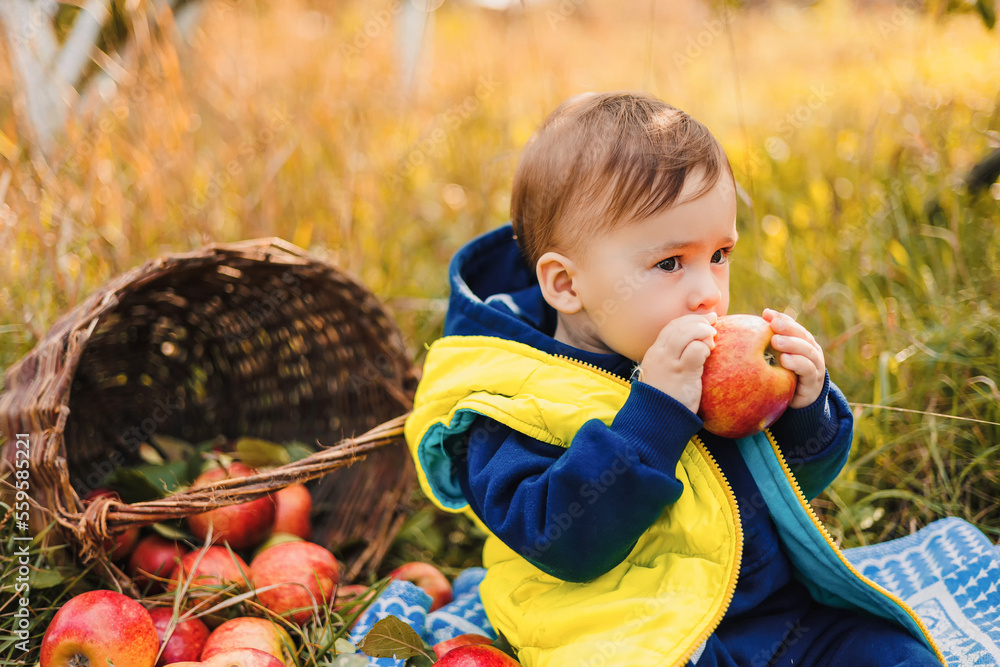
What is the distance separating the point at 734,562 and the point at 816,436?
34 centimetres

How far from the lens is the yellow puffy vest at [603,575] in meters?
1.39

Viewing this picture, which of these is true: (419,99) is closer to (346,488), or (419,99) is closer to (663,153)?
(346,488)

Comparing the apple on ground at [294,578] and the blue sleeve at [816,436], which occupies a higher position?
the blue sleeve at [816,436]

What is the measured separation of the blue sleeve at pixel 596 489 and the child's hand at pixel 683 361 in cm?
3

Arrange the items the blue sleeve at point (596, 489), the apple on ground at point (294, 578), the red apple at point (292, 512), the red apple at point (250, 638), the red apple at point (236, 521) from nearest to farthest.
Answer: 1. the blue sleeve at point (596, 489)
2. the red apple at point (250, 638)
3. the apple on ground at point (294, 578)
4. the red apple at point (236, 521)
5. the red apple at point (292, 512)

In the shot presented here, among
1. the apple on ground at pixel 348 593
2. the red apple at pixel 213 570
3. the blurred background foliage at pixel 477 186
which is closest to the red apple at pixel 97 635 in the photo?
the red apple at pixel 213 570

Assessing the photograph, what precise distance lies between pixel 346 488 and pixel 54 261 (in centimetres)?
117

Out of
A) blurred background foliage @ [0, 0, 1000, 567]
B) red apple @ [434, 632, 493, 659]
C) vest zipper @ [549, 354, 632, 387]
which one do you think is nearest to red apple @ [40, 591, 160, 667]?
red apple @ [434, 632, 493, 659]

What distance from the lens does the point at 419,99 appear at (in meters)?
4.61

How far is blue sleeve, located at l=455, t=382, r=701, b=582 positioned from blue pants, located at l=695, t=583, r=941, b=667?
0.31m

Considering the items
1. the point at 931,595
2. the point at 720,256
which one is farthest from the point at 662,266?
the point at 931,595

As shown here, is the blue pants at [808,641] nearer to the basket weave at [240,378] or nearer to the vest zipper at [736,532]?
the vest zipper at [736,532]

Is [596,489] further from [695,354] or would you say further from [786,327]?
[786,327]

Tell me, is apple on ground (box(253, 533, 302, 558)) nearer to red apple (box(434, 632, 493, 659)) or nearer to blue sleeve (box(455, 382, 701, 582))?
red apple (box(434, 632, 493, 659))
